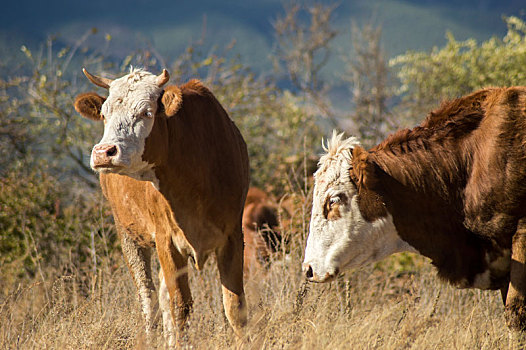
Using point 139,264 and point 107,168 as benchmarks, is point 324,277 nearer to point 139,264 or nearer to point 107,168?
point 107,168

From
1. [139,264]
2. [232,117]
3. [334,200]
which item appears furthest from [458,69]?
[334,200]

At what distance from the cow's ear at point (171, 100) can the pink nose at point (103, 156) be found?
1.89 feet

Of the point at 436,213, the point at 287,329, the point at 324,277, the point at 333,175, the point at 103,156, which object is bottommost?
the point at 287,329

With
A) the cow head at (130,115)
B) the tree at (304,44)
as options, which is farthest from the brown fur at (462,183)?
the tree at (304,44)

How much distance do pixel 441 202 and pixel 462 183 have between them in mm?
198

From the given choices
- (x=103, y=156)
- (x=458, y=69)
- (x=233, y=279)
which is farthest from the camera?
(x=458, y=69)

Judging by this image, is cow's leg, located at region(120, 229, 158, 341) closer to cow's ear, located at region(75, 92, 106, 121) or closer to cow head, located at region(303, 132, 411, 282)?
cow's ear, located at region(75, 92, 106, 121)

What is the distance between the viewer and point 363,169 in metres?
4.30

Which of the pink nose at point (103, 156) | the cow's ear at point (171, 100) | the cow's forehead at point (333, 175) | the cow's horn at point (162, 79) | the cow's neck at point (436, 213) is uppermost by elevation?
the cow's horn at point (162, 79)

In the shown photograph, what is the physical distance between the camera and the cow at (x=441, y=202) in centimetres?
429

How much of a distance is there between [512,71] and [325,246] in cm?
1331

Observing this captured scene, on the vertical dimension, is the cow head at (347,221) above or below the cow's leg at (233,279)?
above

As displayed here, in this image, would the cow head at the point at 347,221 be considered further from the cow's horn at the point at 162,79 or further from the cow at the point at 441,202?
the cow's horn at the point at 162,79

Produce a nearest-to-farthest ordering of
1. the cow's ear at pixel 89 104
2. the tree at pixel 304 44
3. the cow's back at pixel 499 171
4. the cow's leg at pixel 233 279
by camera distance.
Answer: the cow's back at pixel 499 171 < the cow's ear at pixel 89 104 < the cow's leg at pixel 233 279 < the tree at pixel 304 44
